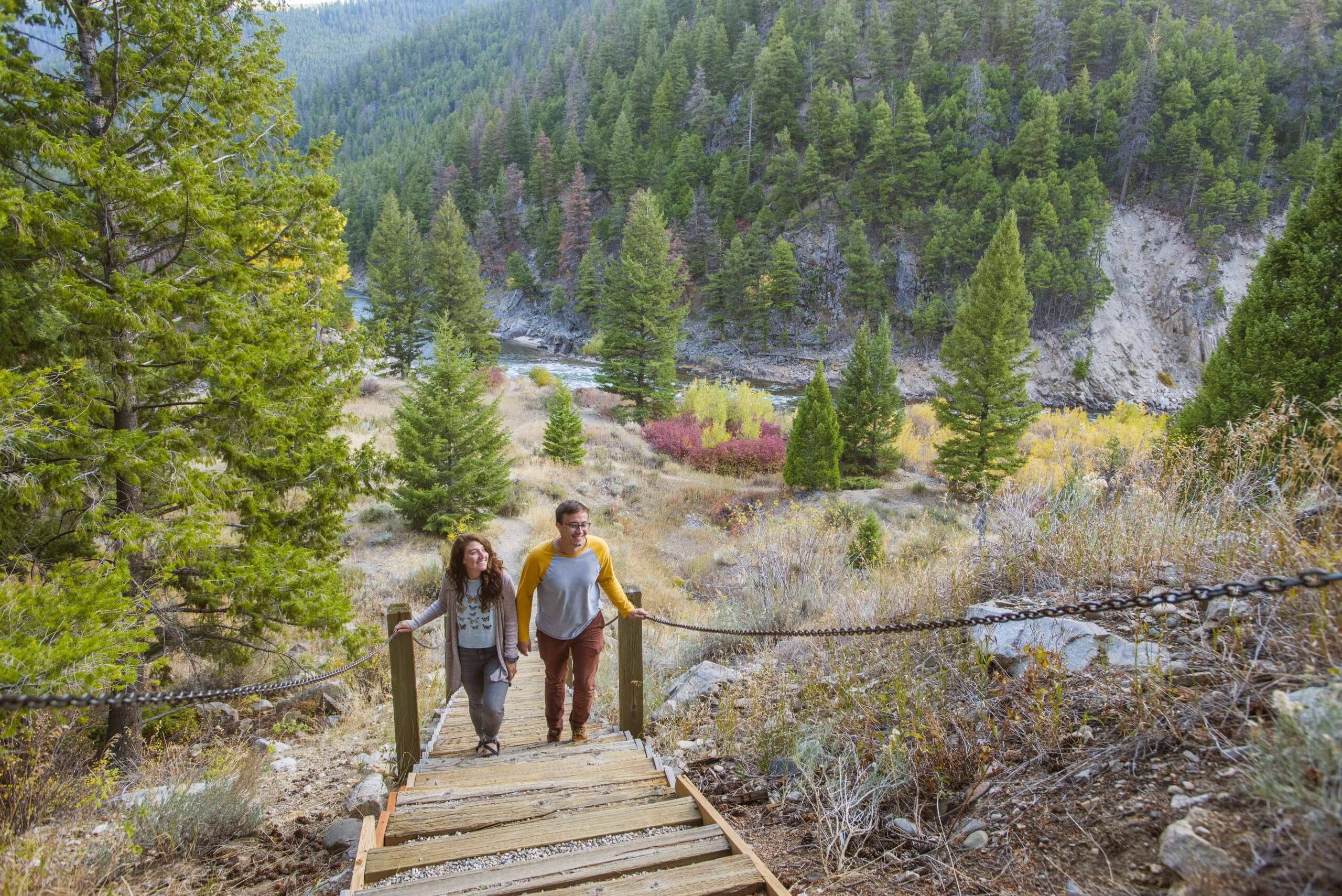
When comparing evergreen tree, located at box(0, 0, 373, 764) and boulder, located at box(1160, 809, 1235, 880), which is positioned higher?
evergreen tree, located at box(0, 0, 373, 764)

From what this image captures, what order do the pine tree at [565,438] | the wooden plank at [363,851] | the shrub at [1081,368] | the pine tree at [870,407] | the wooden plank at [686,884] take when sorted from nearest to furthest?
1. the wooden plank at [686,884]
2. the wooden plank at [363,851]
3. the pine tree at [565,438]
4. the pine tree at [870,407]
5. the shrub at [1081,368]

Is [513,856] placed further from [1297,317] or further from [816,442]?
[816,442]

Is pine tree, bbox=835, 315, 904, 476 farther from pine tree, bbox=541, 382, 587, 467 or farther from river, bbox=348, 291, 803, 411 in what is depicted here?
river, bbox=348, 291, 803, 411

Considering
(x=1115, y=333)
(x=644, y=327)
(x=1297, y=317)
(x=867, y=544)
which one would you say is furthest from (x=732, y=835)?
(x=1115, y=333)

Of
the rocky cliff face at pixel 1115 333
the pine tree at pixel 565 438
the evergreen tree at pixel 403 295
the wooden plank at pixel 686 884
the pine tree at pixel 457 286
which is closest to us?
the wooden plank at pixel 686 884

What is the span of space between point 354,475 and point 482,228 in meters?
68.8

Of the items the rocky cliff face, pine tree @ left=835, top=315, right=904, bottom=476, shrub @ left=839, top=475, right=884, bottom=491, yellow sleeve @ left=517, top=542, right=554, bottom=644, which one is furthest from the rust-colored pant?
the rocky cliff face

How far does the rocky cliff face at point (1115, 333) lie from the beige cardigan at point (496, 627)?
43557 millimetres

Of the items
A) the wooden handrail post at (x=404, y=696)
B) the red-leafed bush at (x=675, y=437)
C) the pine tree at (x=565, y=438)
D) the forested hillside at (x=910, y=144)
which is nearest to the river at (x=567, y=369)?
the forested hillside at (x=910, y=144)

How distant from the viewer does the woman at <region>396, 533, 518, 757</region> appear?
409cm

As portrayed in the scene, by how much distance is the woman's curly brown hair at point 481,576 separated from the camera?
160 inches

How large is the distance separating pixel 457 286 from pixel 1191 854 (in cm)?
3278

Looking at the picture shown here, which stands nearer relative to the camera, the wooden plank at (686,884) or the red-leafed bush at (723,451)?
the wooden plank at (686,884)

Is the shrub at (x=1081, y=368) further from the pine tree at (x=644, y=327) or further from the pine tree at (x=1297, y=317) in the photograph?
the pine tree at (x=1297, y=317)
